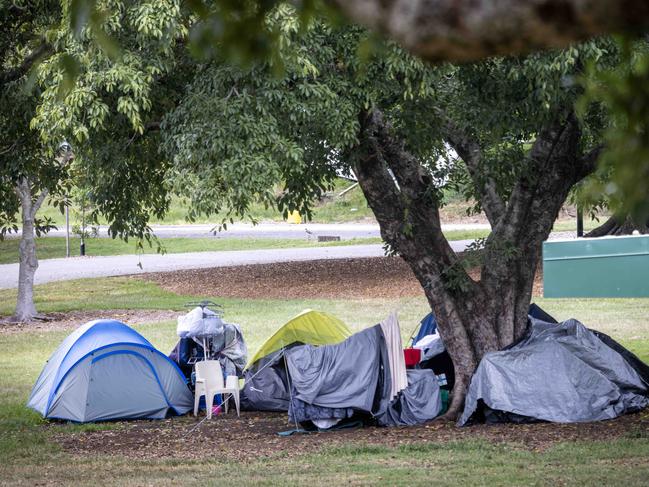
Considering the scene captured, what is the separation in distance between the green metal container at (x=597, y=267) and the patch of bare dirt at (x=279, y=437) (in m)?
9.43

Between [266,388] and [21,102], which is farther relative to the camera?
[266,388]

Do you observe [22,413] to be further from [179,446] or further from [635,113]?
[635,113]

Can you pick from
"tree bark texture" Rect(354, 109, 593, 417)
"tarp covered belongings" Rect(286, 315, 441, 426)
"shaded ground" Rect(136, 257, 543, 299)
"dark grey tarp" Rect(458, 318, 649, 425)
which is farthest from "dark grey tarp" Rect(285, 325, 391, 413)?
"shaded ground" Rect(136, 257, 543, 299)

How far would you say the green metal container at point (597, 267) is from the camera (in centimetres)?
2006

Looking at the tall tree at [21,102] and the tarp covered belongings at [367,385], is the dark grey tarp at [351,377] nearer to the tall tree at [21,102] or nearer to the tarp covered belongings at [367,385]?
the tarp covered belongings at [367,385]

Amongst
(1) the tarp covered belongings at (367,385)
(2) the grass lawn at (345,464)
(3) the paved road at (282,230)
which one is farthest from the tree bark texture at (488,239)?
(3) the paved road at (282,230)

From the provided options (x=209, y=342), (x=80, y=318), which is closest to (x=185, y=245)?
(x=80, y=318)

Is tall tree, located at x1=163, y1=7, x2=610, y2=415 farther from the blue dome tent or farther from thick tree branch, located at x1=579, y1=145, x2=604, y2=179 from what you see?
the blue dome tent

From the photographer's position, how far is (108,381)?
485 inches

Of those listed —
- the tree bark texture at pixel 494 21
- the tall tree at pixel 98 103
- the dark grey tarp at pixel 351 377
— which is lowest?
the dark grey tarp at pixel 351 377

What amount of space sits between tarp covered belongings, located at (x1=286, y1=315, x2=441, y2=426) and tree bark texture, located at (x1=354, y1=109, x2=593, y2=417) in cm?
45

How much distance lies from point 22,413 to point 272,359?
329 centimetres

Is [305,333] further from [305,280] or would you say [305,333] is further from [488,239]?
[305,280]

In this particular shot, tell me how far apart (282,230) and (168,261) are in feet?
33.7
